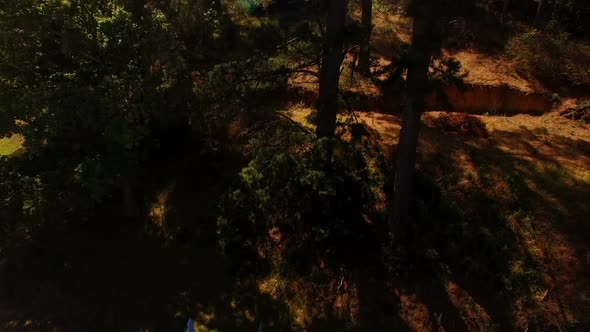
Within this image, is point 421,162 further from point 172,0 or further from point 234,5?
point 234,5

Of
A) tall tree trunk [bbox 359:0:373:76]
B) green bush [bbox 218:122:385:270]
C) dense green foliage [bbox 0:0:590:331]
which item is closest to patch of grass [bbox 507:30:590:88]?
dense green foliage [bbox 0:0:590:331]

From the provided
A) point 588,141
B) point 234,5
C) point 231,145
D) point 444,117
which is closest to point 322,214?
point 231,145

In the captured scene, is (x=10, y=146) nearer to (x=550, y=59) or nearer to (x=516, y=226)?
(x=516, y=226)

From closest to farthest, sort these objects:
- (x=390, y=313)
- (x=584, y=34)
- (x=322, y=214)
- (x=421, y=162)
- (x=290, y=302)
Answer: (x=390, y=313), (x=290, y=302), (x=322, y=214), (x=421, y=162), (x=584, y=34)

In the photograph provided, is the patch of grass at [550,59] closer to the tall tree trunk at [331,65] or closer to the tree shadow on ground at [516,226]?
the tree shadow on ground at [516,226]

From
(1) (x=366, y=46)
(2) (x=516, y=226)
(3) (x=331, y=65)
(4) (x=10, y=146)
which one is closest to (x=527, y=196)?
(2) (x=516, y=226)

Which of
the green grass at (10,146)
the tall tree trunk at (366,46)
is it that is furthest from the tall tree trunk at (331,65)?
the green grass at (10,146)

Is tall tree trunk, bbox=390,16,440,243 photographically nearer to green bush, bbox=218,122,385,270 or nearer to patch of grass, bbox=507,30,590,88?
green bush, bbox=218,122,385,270
